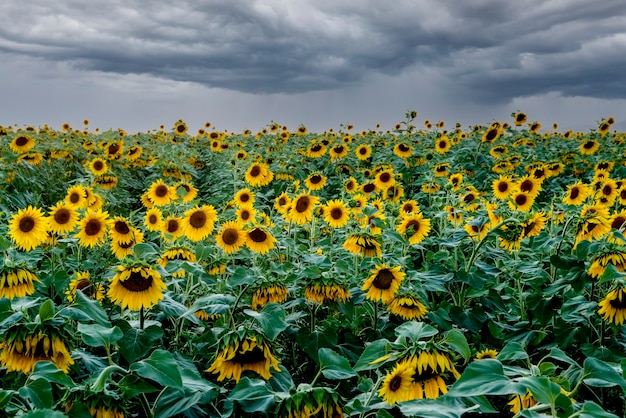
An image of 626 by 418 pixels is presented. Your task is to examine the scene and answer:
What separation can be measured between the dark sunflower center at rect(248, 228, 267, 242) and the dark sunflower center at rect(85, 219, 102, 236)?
1.25 metres

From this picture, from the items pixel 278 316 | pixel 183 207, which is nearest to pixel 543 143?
pixel 183 207

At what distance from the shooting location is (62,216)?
4.08 m

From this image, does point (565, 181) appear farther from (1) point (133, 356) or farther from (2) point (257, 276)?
(1) point (133, 356)

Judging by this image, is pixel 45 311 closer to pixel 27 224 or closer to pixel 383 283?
pixel 383 283

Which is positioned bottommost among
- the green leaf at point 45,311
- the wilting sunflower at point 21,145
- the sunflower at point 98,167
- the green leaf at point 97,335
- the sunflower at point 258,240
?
the sunflower at point 258,240

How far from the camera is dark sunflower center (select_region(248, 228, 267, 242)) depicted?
3332mm

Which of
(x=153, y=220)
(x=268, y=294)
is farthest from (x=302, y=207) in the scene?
(x=268, y=294)

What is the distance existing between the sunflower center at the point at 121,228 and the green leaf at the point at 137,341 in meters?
1.87

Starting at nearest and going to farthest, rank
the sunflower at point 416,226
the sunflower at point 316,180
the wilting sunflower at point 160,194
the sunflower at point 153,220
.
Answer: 1. the sunflower at point 416,226
2. the sunflower at point 153,220
3. the wilting sunflower at point 160,194
4. the sunflower at point 316,180

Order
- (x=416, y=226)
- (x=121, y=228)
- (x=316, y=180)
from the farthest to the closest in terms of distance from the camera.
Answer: (x=316, y=180) → (x=416, y=226) → (x=121, y=228)

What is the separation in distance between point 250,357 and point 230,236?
1590 mm

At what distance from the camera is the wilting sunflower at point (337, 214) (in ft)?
14.5

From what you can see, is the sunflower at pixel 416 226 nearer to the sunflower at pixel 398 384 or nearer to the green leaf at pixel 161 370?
the sunflower at pixel 398 384

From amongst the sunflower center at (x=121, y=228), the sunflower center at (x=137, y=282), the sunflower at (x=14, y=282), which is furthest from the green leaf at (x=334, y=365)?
the sunflower center at (x=121, y=228)
